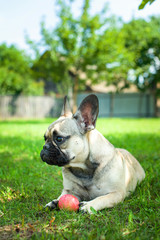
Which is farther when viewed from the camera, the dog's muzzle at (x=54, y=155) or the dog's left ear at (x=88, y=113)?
the dog's left ear at (x=88, y=113)

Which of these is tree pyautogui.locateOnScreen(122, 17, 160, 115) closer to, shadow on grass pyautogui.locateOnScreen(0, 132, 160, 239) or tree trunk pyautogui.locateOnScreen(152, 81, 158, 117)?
tree trunk pyautogui.locateOnScreen(152, 81, 158, 117)

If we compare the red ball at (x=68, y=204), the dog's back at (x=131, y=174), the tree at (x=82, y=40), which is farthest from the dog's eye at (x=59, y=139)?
the tree at (x=82, y=40)

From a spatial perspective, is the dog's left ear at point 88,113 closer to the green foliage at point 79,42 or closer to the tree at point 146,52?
the green foliage at point 79,42

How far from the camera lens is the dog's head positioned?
285 centimetres

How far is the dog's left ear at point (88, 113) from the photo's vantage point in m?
3.01

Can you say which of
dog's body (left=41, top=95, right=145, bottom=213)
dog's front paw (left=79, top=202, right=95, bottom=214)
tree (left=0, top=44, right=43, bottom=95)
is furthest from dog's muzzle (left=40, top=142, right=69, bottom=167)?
tree (left=0, top=44, right=43, bottom=95)

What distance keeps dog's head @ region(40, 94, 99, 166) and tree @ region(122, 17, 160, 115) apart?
28987 mm

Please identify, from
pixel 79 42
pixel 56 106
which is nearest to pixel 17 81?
pixel 56 106

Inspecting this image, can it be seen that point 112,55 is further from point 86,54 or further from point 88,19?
point 88,19

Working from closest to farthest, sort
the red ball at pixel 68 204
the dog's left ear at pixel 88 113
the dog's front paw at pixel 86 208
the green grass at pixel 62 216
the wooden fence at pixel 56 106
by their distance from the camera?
the green grass at pixel 62 216, the dog's front paw at pixel 86 208, the red ball at pixel 68 204, the dog's left ear at pixel 88 113, the wooden fence at pixel 56 106

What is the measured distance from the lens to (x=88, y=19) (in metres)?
20.4

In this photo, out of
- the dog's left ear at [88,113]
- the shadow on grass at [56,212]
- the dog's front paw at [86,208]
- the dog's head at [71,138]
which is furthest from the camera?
the dog's left ear at [88,113]

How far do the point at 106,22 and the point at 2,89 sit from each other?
56.5 ft

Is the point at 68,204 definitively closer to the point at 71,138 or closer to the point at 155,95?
the point at 71,138
